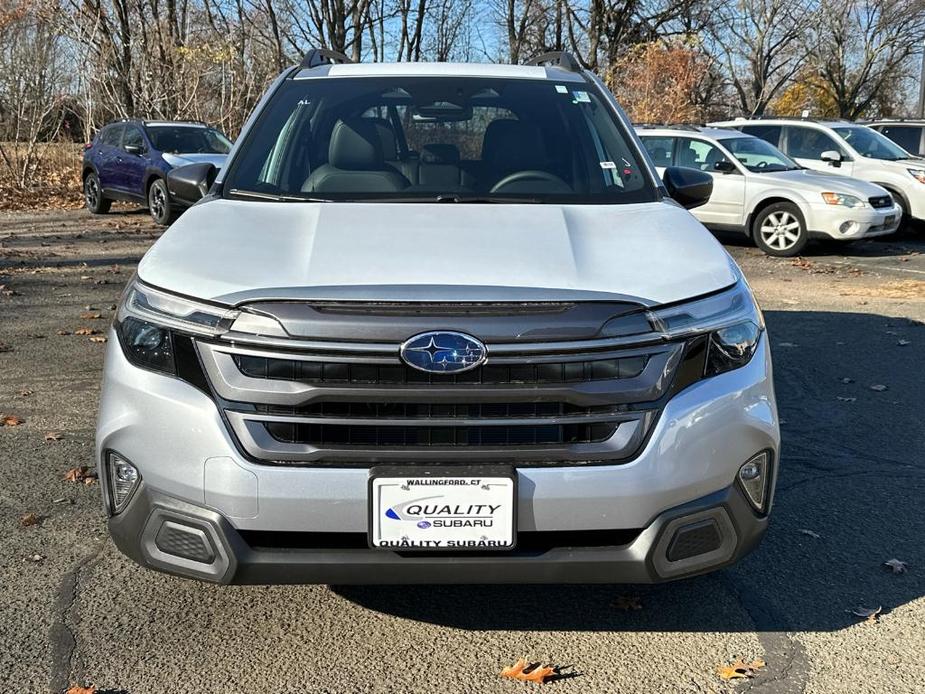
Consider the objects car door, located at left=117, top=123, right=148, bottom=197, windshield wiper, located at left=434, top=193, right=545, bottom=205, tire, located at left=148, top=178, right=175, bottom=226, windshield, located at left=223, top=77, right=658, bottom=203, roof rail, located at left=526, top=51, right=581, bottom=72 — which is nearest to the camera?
windshield wiper, located at left=434, top=193, right=545, bottom=205

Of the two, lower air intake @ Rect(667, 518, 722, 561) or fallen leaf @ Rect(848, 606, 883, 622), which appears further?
fallen leaf @ Rect(848, 606, 883, 622)

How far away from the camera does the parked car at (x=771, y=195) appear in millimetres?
12398

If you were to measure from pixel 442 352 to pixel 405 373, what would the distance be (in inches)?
4.5

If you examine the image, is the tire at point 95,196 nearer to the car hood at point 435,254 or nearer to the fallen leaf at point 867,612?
the car hood at point 435,254

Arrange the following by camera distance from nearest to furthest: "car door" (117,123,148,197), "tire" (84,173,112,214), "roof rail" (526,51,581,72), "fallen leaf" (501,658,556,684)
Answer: "fallen leaf" (501,658,556,684) → "roof rail" (526,51,581,72) → "car door" (117,123,148,197) → "tire" (84,173,112,214)

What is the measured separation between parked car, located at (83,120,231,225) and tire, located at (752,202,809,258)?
792 cm

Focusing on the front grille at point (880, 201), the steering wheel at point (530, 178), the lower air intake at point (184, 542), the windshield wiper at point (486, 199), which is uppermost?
the steering wheel at point (530, 178)

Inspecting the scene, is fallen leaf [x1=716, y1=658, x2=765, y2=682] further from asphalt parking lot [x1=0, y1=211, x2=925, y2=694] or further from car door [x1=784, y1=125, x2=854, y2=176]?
car door [x1=784, y1=125, x2=854, y2=176]

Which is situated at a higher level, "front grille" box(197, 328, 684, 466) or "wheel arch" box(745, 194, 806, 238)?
"front grille" box(197, 328, 684, 466)

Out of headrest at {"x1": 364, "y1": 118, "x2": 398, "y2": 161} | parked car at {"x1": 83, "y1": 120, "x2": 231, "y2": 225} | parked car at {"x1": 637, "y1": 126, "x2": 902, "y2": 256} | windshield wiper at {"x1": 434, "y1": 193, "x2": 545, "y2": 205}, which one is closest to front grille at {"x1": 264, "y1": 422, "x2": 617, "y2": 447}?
windshield wiper at {"x1": 434, "y1": 193, "x2": 545, "y2": 205}

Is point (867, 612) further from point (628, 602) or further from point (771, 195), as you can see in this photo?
point (771, 195)

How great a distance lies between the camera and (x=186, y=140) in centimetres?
1543

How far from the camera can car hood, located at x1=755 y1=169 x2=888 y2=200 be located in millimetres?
12484

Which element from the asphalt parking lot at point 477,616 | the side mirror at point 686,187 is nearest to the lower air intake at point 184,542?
the asphalt parking lot at point 477,616
